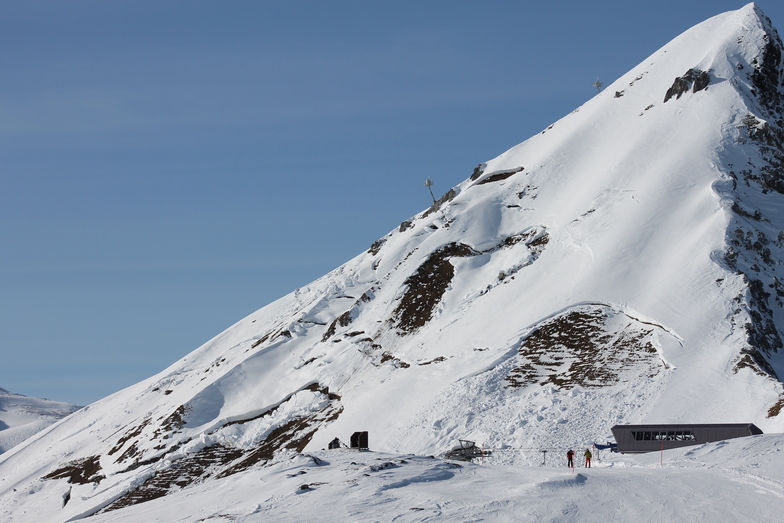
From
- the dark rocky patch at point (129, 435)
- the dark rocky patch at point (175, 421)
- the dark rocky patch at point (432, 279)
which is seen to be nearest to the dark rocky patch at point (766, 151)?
the dark rocky patch at point (432, 279)

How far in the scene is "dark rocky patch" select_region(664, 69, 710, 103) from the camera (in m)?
98.6

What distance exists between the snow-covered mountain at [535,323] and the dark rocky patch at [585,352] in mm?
172

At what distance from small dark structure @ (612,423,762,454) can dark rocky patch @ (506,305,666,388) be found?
10.9 meters

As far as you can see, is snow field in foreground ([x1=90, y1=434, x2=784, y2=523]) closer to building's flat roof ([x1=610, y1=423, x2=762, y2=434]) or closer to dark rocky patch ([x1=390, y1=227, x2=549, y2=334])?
building's flat roof ([x1=610, y1=423, x2=762, y2=434])

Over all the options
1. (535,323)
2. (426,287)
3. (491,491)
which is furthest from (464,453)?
(426,287)

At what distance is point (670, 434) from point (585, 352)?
17770mm

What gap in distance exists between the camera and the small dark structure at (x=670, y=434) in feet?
154

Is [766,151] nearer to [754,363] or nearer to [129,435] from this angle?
[754,363]

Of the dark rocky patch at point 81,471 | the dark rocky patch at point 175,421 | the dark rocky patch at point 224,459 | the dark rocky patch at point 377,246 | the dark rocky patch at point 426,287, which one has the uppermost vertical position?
the dark rocky patch at point 377,246

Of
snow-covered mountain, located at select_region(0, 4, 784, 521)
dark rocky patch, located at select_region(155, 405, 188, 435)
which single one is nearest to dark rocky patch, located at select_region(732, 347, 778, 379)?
snow-covered mountain, located at select_region(0, 4, 784, 521)

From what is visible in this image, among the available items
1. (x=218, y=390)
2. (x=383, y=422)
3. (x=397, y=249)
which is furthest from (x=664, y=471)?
(x=397, y=249)

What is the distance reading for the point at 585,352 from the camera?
6600 cm

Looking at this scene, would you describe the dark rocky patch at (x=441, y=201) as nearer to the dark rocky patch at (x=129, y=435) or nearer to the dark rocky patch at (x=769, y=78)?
the dark rocky patch at (x=769, y=78)

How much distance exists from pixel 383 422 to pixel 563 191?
149 feet
